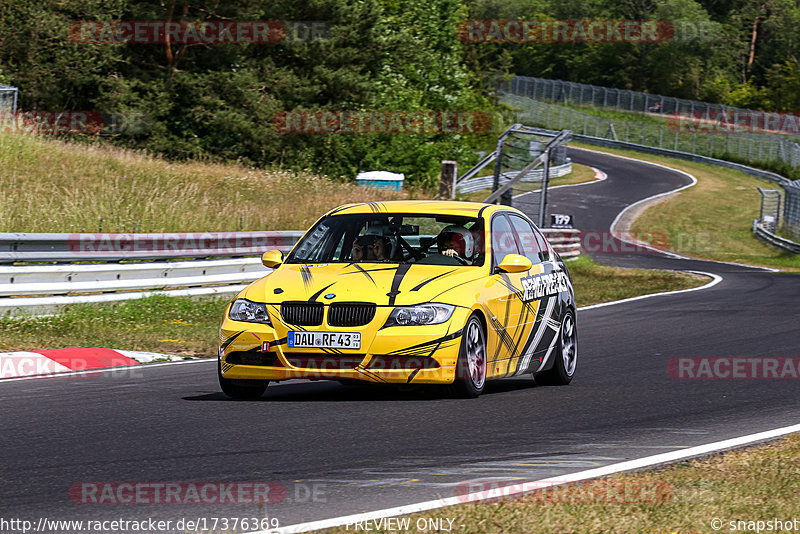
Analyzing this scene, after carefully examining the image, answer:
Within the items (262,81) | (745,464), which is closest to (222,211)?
(745,464)

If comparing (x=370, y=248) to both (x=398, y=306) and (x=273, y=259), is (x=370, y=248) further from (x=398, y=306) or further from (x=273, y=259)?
(x=398, y=306)

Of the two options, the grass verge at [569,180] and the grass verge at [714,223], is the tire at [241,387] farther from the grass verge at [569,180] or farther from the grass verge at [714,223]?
the grass verge at [569,180]

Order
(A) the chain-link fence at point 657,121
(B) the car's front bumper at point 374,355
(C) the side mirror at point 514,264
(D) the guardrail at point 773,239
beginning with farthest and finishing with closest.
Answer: (A) the chain-link fence at point 657,121, (D) the guardrail at point 773,239, (C) the side mirror at point 514,264, (B) the car's front bumper at point 374,355

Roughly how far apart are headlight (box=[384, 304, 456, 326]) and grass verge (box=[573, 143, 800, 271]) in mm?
29070

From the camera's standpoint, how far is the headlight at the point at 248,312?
863 centimetres

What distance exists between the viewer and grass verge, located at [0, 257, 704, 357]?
12.4 metres

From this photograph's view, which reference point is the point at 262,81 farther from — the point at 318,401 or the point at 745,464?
the point at 745,464

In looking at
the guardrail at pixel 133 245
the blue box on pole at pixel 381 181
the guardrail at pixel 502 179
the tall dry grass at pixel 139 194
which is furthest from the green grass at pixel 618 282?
the guardrail at pixel 133 245

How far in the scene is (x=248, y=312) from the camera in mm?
8727

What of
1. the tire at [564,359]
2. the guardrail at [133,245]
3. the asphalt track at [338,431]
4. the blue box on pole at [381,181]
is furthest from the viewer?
the blue box on pole at [381,181]

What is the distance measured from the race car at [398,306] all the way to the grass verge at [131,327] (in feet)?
11.5

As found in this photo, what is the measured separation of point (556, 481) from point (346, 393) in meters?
3.69

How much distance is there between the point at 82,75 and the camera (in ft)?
122

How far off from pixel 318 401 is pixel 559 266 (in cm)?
326
